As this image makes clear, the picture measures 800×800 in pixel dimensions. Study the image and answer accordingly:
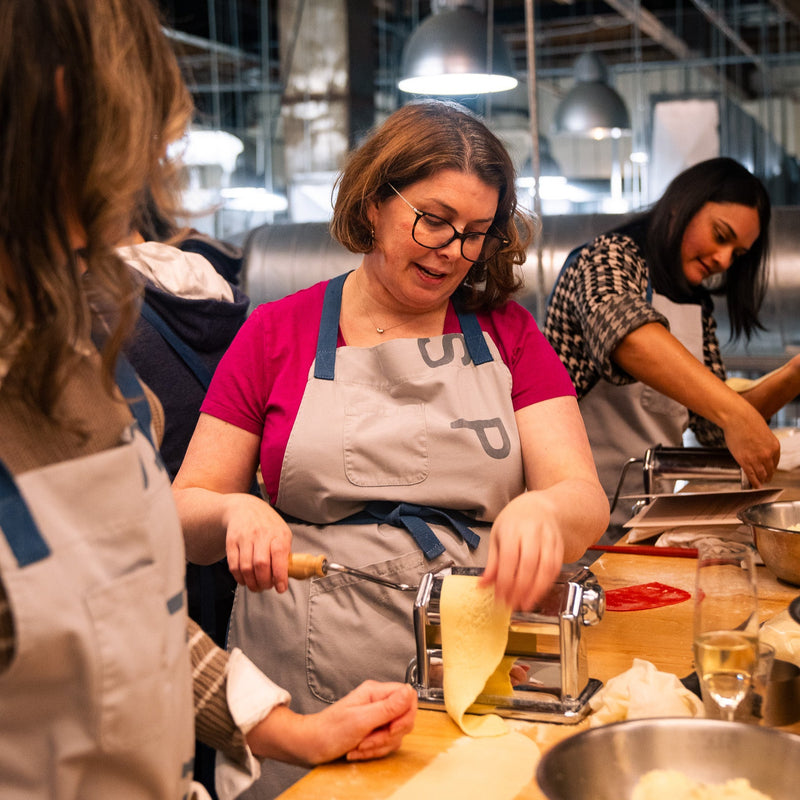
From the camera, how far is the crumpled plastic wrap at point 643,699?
114 centimetres

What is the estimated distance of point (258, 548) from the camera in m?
1.27

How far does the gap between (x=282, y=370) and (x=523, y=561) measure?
2.08 feet

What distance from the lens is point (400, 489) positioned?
5.05 ft

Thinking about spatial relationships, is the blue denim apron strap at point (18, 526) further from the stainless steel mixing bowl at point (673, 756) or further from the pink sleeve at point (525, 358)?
the pink sleeve at point (525, 358)

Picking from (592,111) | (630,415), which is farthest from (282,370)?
(592,111)

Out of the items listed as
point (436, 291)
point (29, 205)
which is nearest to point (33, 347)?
point (29, 205)

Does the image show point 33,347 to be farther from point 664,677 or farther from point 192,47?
point 192,47

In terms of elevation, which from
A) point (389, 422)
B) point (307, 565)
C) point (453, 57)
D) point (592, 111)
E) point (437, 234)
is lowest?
point (307, 565)

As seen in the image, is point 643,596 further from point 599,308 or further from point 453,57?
point 453,57

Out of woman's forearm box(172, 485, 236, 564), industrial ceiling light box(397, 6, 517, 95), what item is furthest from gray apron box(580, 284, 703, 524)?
industrial ceiling light box(397, 6, 517, 95)

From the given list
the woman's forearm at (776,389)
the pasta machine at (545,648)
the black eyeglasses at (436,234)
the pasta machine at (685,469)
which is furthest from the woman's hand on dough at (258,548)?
the woman's forearm at (776,389)

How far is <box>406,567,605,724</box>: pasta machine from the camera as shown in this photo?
3.91 ft

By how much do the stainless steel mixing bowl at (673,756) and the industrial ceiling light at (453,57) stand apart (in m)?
3.60

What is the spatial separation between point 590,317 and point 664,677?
51.5 inches
